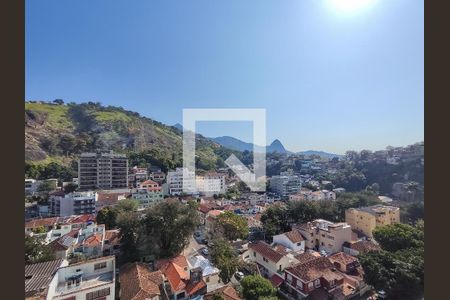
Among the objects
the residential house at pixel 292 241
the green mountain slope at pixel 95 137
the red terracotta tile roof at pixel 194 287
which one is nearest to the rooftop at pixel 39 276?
the red terracotta tile roof at pixel 194 287

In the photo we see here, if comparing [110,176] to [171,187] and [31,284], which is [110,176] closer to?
[171,187]

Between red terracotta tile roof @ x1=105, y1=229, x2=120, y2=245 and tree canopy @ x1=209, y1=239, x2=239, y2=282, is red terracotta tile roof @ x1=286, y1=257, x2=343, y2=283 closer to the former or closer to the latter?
tree canopy @ x1=209, y1=239, x2=239, y2=282

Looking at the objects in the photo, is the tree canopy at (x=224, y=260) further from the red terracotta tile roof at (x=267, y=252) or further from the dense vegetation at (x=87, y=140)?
the dense vegetation at (x=87, y=140)

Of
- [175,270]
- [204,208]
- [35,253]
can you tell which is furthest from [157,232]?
[204,208]

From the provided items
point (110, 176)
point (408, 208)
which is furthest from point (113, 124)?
point (408, 208)

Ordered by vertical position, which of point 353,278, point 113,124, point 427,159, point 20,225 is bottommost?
point 353,278

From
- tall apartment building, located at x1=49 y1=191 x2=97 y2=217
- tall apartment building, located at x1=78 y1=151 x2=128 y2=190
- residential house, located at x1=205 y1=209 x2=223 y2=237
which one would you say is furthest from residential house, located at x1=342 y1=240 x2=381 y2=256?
tall apartment building, located at x1=78 y1=151 x2=128 y2=190
